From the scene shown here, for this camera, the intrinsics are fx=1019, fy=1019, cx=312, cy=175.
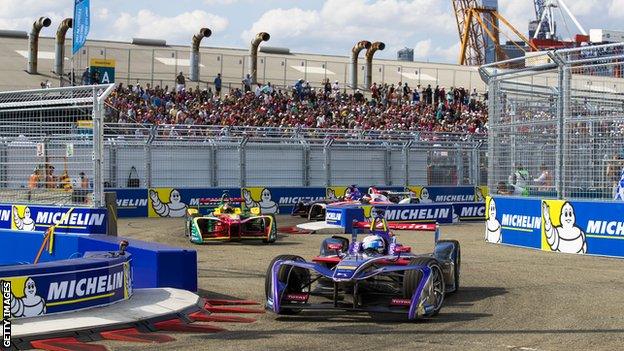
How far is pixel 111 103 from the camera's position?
3553 cm

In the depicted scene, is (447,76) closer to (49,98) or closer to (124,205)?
(124,205)

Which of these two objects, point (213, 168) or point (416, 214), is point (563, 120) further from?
point (213, 168)

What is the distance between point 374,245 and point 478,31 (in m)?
86.7

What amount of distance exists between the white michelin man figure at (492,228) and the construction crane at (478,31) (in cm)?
5952

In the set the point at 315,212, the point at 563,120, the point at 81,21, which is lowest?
the point at 315,212

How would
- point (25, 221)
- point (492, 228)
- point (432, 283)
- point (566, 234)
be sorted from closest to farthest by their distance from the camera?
point (432, 283) → point (25, 221) → point (566, 234) → point (492, 228)

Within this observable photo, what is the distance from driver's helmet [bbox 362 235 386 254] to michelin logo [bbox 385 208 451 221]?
1272 centimetres

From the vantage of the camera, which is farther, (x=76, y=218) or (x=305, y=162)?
(x=305, y=162)

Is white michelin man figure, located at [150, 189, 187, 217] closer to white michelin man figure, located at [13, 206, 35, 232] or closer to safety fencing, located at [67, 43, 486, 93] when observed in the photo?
safety fencing, located at [67, 43, 486, 93]

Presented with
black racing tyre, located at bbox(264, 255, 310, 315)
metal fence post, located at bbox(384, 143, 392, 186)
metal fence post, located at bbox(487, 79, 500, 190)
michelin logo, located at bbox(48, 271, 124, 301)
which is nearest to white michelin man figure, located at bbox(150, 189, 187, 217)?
metal fence post, located at bbox(384, 143, 392, 186)

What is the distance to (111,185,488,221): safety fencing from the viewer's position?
1201 inches

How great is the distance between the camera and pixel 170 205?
3119cm

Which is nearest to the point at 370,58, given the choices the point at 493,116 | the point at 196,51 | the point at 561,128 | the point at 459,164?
the point at 196,51

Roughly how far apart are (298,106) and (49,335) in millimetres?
32287
